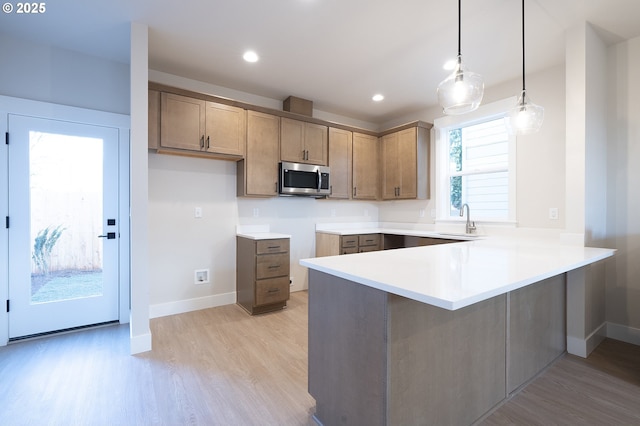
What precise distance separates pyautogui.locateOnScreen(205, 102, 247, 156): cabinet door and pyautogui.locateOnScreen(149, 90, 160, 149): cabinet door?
0.46m

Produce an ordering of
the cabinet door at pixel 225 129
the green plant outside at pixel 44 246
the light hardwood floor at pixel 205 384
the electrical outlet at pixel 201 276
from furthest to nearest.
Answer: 1. the electrical outlet at pixel 201 276
2. the cabinet door at pixel 225 129
3. the green plant outside at pixel 44 246
4. the light hardwood floor at pixel 205 384

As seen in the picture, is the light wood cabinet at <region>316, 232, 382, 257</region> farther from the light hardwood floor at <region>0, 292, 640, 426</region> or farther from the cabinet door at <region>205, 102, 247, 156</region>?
the cabinet door at <region>205, 102, 247, 156</region>

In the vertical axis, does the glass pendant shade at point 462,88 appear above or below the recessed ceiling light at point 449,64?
below

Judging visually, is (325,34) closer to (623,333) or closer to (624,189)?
(624,189)

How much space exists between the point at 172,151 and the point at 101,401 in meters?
2.18

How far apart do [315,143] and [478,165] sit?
2169mm

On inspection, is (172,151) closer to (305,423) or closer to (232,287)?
(232,287)

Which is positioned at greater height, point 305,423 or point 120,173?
point 120,173

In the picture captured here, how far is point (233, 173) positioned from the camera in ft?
12.0

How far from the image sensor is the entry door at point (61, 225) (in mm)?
2588

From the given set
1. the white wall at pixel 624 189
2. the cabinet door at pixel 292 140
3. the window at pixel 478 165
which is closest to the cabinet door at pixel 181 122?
the cabinet door at pixel 292 140

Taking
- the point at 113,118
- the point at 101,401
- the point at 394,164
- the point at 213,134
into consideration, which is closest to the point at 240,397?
the point at 101,401

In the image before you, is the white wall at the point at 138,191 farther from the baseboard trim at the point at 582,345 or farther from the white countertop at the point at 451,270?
the baseboard trim at the point at 582,345

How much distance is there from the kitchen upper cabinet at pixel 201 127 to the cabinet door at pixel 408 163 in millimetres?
2290
